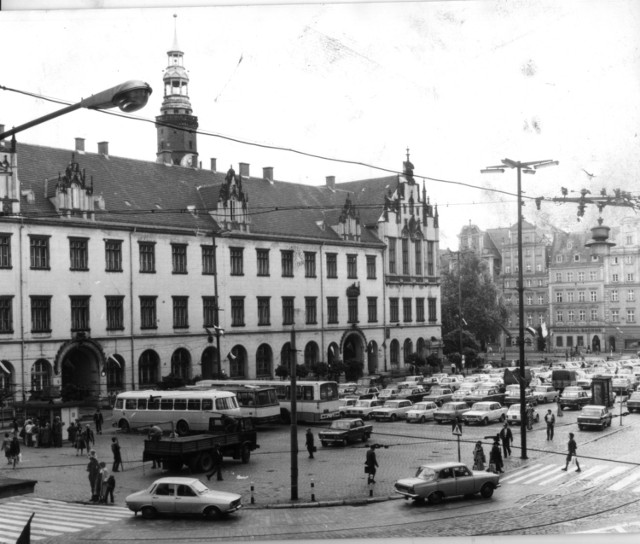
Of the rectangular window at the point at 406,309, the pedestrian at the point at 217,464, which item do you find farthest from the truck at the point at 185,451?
the rectangular window at the point at 406,309

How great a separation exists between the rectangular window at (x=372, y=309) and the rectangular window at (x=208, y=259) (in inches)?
542

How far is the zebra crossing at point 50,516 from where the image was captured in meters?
16.1

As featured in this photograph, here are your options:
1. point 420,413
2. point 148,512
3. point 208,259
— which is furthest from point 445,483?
Answer: point 208,259

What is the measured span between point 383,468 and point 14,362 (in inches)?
787

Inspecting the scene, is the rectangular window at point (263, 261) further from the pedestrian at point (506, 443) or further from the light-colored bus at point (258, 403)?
the pedestrian at point (506, 443)

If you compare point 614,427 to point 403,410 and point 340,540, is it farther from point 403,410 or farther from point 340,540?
point 340,540

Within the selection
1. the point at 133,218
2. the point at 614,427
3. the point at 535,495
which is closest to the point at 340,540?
the point at 535,495

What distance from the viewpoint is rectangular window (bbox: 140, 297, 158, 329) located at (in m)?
43.1

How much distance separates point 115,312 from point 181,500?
2471cm

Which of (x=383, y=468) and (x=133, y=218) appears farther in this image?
(x=133, y=218)

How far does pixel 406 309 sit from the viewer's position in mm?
60844

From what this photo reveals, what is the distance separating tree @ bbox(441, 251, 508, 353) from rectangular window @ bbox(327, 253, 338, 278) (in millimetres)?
22051

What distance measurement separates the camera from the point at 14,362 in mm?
37750

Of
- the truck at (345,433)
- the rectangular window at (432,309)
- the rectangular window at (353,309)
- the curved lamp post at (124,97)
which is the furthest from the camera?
the rectangular window at (432,309)
